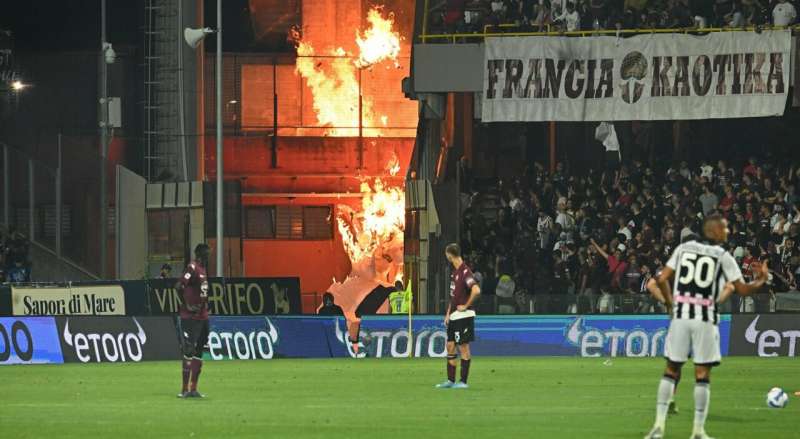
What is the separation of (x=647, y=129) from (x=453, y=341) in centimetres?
2433

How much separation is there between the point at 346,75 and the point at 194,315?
4029cm

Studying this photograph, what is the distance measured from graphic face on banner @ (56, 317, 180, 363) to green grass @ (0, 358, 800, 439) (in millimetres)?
1953

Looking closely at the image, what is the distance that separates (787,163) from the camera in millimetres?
41969

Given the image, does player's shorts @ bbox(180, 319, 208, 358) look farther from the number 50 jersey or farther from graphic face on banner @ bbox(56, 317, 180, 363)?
graphic face on banner @ bbox(56, 317, 180, 363)

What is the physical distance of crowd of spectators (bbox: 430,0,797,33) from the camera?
137 ft

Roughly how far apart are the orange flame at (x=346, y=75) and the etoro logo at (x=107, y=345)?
26.8 metres

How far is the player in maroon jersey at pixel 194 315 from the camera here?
2284cm

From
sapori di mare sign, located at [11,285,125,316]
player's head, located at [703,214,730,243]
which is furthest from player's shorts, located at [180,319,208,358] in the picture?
sapori di mare sign, located at [11,285,125,316]

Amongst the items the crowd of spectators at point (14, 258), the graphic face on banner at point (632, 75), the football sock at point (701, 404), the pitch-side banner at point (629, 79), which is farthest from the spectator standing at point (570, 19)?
the football sock at point (701, 404)

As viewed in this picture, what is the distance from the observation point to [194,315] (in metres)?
23.0

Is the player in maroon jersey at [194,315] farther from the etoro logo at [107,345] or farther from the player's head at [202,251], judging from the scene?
the etoro logo at [107,345]

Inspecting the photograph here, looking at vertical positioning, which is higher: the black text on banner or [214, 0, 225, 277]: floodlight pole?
[214, 0, 225, 277]: floodlight pole

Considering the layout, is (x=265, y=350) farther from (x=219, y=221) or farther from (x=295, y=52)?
(x=295, y=52)

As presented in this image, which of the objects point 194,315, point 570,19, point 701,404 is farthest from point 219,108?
point 701,404
